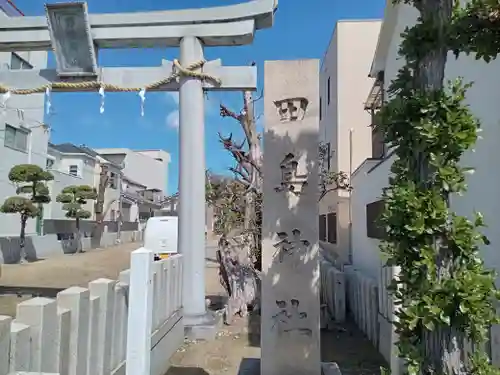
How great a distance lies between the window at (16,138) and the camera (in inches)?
767

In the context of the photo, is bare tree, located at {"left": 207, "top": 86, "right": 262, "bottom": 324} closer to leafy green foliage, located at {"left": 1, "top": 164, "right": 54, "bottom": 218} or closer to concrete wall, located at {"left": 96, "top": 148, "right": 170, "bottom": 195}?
leafy green foliage, located at {"left": 1, "top": 164, "right": 54, "bottom": 218}

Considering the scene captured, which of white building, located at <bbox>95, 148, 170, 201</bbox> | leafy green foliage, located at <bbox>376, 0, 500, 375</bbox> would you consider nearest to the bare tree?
leafy green foliage, located at <bbox>376, 0, 500, 375</bbox>

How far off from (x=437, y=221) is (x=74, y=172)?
2908cm

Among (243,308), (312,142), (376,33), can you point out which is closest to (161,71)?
(312,142)

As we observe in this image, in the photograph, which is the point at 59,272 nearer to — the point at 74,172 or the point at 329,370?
the point at 329,370

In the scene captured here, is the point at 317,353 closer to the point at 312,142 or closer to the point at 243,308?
the point at 312,142

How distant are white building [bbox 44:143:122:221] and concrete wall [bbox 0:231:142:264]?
2.84 metres

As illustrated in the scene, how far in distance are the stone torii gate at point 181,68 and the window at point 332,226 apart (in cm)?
632

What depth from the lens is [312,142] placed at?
4.43 metres

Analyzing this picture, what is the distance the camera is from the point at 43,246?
780 inches

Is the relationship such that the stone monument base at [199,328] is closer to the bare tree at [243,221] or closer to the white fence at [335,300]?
the bare tree at [243,221]

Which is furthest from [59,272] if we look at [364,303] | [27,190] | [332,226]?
[364,303]

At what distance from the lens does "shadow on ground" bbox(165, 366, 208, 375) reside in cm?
523

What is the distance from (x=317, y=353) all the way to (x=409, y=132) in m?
2.81
